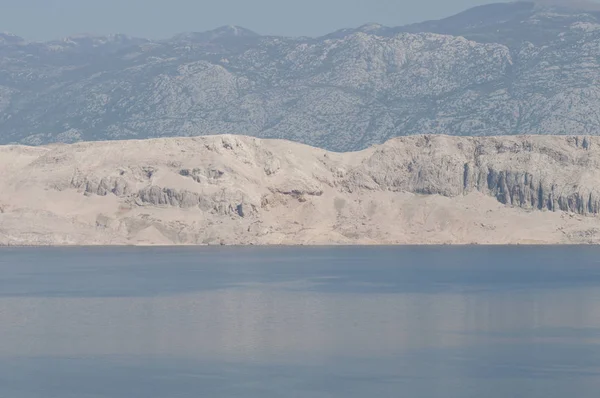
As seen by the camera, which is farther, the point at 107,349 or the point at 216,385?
the point at 107,349

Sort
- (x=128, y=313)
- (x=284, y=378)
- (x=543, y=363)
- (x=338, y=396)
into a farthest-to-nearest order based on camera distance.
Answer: (x=128, y=313), (x=543, y=363), (x=284, y=378), (x=338, y=396)

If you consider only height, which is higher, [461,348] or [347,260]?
[461,348]

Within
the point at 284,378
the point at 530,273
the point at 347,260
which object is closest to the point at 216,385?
the point at 284,378

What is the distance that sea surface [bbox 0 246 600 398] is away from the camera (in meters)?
64.4

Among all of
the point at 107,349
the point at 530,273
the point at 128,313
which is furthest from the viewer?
the point at 530,273

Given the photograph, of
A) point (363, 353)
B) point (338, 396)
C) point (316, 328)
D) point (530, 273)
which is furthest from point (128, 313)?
point (530, 273)

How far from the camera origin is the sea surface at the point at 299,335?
6444 centimetres

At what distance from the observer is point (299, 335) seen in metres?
81.1

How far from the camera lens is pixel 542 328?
85938 mm

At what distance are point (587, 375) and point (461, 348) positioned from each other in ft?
35.5

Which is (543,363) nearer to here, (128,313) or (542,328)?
(542,328)

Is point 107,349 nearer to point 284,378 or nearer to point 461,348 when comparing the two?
point 284,378

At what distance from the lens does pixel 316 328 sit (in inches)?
3344

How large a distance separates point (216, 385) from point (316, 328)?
21.8 m
